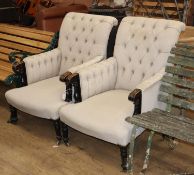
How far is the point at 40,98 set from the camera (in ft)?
→ 8.74

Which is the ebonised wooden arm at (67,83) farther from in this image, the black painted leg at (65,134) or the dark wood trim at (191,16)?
the dark wood trim at (191,16)

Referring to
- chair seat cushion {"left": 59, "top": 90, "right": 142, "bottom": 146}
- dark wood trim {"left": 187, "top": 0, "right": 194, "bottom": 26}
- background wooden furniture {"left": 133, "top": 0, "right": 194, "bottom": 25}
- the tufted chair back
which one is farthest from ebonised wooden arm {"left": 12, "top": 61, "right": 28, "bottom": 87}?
dark wood trim {"left": 187, "top": 0, "right": 194, "bottom": 26}

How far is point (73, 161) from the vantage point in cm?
253

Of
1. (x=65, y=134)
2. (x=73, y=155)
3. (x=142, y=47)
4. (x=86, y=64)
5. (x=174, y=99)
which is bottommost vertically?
(x=73, y=155)

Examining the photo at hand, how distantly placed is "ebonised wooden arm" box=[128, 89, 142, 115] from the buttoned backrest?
45cm

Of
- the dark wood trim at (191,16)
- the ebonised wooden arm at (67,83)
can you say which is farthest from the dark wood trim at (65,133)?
the dark wood trim at (191,16)

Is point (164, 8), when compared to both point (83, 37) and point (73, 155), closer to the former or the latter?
point (83, 37)

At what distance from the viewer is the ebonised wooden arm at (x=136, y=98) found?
2.14 metres

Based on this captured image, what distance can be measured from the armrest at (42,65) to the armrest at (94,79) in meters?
0.63

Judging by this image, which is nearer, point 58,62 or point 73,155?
point 73,155

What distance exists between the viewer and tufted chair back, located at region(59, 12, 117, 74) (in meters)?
2.86

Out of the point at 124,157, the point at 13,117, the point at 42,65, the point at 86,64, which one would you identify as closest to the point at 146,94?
the point at 124,157

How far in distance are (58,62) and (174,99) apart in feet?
4.36

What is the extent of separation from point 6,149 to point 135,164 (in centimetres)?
110
